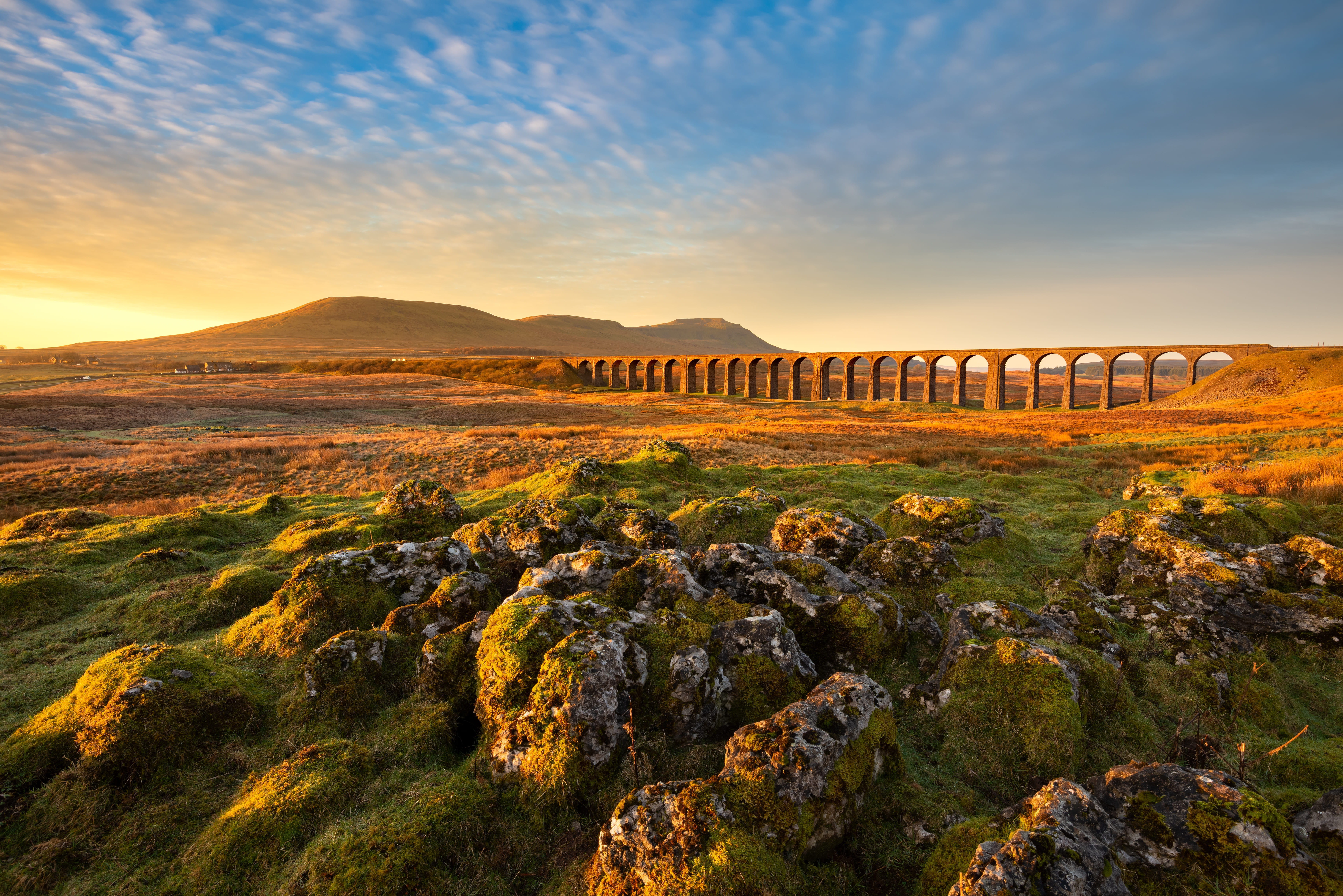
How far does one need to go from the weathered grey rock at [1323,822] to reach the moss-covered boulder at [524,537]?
7700mm

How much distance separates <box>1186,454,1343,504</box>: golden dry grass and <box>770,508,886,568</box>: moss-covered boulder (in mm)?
9913

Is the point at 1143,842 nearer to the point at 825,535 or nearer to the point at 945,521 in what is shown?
the point at 825,535

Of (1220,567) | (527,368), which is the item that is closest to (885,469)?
(1220,567)

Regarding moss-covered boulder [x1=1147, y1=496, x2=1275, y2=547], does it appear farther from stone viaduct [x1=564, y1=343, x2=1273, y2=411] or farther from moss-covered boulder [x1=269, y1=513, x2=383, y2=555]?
stone viaduct [x1=564, y1=343, x2=1273, y2=411]

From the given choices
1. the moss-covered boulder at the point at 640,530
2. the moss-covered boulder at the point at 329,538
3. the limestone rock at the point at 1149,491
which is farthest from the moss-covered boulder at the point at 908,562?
the limestone rock at the point at 1149,491

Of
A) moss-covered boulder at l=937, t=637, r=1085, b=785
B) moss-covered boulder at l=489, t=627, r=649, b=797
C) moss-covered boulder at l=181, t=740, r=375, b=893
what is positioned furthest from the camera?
moss-covered boulder at l=937, t=637, r=1085, b=785

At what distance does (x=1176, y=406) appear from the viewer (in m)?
71.8

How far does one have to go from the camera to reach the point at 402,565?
7984 millimetres

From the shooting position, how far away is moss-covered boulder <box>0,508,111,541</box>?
1148 centimetres

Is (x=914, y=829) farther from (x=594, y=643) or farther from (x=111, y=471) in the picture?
(x=111, y=471)

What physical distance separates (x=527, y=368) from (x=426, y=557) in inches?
4897

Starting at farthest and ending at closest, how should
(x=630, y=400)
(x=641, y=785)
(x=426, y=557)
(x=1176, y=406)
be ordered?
(x=630, y=400)
(x=1176, y=406)
(x=426, y=557)
(x=641, y=785)

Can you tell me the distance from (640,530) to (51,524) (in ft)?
43.9

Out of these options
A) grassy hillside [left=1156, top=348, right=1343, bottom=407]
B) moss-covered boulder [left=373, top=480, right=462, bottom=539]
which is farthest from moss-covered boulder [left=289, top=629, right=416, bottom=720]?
grassy hillside [left=1156, top=348, right=1343, bottom=407]
